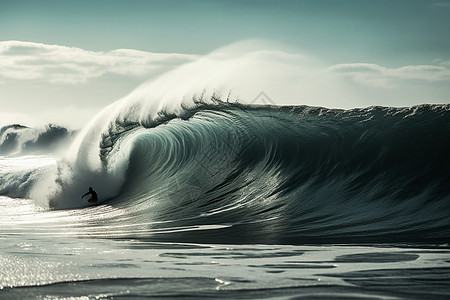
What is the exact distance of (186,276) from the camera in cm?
572

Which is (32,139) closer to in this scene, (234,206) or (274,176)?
(274,176)

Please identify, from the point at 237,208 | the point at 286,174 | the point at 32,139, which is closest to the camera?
the point at 237,208

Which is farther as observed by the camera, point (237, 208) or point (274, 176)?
point (274, 176)

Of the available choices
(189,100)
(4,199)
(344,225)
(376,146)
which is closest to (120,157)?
(189,100)

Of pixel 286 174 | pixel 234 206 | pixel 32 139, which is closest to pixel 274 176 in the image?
pixel 286 174

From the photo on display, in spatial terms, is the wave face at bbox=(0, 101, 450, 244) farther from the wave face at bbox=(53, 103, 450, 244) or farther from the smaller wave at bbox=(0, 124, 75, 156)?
the smaller wave at bbox=(0, 124, 75, 156)

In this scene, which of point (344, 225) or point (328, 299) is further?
point (344, 225)

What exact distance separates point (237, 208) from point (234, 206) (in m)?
0.24

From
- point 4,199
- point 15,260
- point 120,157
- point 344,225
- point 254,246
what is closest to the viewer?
point 15,260

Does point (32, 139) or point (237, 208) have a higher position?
point (237, 208)

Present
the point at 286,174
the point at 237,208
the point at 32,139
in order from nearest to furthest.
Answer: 1. the point at 237,208
2. the point at 286,174
3. the point at 32,139

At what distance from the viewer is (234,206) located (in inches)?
492

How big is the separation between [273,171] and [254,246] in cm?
649

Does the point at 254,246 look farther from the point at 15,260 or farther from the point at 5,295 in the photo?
the point at 5,295
